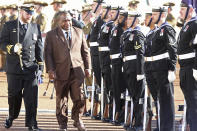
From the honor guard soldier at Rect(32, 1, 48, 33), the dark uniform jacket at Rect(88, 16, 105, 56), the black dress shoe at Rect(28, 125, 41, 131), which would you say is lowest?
the black dress shoe at Rect(28, 125, 41, 131)

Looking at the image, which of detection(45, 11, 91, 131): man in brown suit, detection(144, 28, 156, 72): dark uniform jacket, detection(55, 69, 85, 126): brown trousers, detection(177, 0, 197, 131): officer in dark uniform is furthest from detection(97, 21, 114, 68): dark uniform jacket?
detection(177, 0, 197, 131): officer in dark uniform

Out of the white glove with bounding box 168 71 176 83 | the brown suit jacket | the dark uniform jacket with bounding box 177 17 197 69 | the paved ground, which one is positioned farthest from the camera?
the paved ground

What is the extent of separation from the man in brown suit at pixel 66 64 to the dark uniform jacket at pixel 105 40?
1.74 metres

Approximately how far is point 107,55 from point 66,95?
2039mm

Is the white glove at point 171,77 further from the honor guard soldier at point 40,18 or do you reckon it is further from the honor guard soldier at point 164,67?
the honor guard soldier at point 40,18

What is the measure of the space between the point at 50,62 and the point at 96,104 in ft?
9.93

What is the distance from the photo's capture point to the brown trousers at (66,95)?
464 inches

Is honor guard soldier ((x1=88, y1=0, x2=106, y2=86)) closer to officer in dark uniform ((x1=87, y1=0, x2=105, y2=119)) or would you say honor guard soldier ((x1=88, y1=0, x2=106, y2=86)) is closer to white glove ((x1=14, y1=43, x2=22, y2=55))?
officer in dark uniform ((x1=87, y1=0, x2=105, y2=119))

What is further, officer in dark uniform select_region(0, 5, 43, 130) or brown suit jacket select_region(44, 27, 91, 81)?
officer in dark uniform select_region(0, 5, 43, 130)

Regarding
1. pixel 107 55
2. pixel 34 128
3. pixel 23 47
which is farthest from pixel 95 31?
pixel 34 128

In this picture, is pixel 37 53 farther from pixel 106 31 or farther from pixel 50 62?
pixel 106 31

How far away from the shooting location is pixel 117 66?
→ 1319 centimetres

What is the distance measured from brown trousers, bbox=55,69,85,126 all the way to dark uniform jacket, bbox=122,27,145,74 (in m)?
1.03

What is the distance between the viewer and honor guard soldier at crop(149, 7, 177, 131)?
10984 mm
